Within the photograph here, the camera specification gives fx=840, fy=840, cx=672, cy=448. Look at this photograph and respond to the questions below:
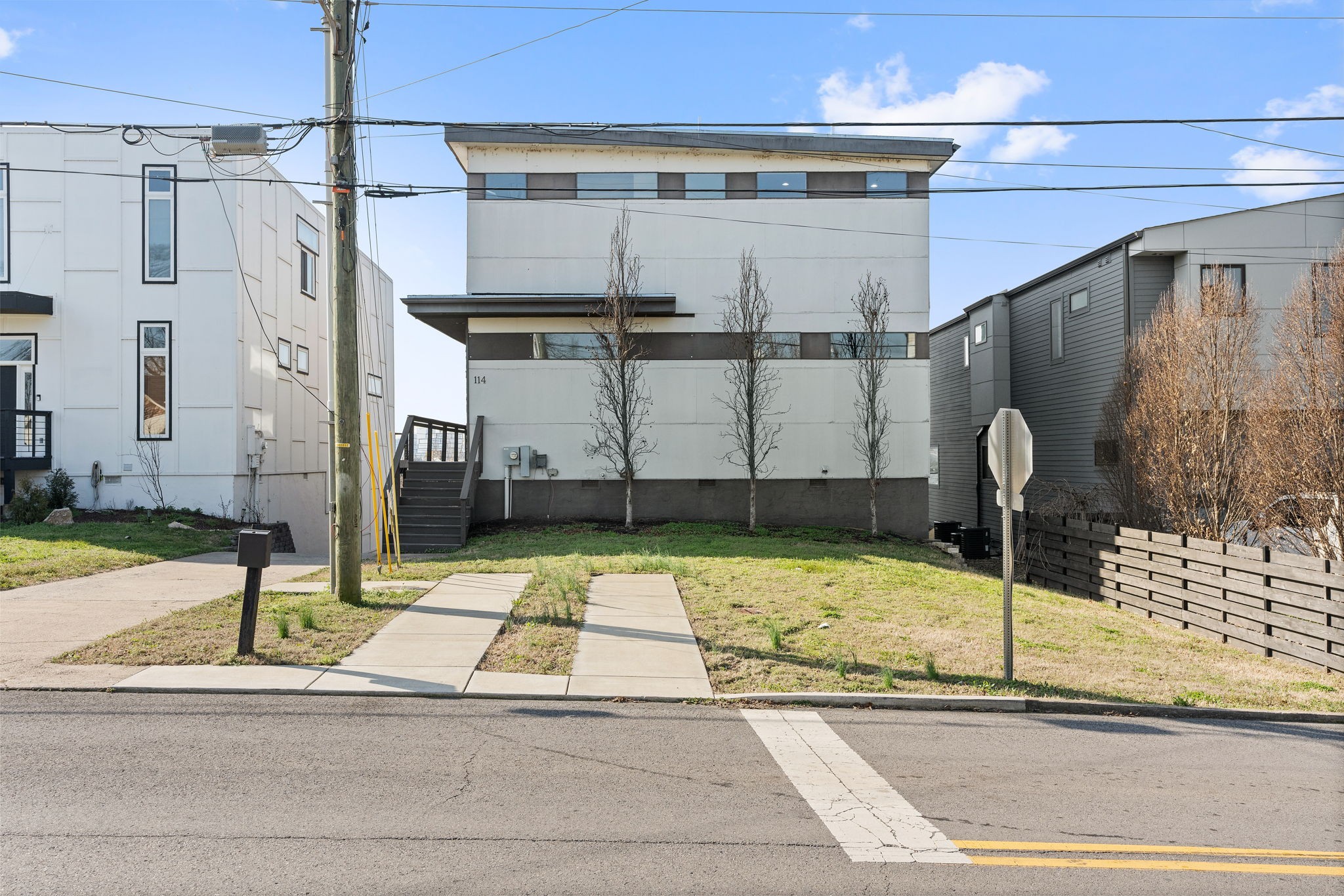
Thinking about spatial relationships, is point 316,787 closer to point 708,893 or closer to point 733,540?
point 708,893

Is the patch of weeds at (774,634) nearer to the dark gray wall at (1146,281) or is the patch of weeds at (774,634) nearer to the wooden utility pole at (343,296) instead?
the wooden utility pole at (343,296)

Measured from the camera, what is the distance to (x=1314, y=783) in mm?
5488

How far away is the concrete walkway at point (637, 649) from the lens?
735 centimetres

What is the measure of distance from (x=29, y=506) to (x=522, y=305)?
1125 cm

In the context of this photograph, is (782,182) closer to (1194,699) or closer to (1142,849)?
(1194,699)

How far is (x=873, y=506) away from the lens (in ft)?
66.9

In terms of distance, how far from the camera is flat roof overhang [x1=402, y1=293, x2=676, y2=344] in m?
19.8

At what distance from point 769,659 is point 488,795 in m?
3.89

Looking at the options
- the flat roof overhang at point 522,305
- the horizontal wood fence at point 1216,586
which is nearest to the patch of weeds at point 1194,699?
the horizontal wood fence at point 1216,586

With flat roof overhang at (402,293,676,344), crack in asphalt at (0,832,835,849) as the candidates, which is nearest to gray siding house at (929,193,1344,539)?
flat roof overhang at (402,293,676,344)

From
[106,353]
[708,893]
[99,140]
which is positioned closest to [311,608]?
[708,893]

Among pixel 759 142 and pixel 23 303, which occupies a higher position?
pixel 759 142

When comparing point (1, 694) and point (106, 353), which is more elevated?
point (106, 353)

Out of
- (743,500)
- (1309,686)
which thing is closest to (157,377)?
(743,500)
